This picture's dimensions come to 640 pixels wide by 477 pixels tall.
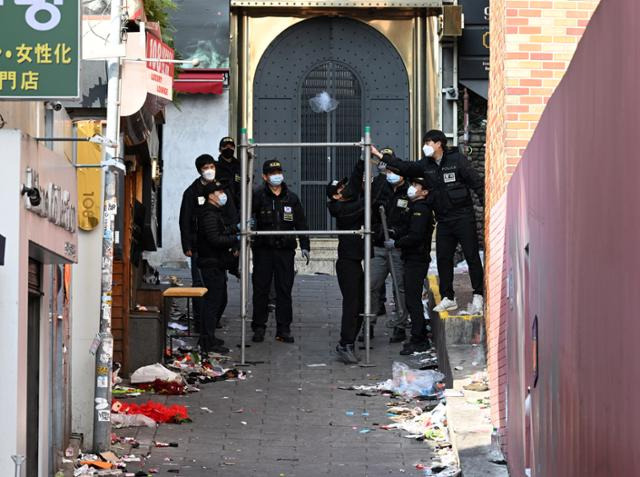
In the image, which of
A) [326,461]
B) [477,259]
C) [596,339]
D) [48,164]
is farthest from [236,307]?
[596,339]

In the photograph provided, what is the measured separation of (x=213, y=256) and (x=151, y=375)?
2.33m

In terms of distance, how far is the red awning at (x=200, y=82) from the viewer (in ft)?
77.2

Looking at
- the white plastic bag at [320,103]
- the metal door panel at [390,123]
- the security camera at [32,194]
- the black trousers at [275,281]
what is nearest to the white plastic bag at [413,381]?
the black trousers at [275,281]

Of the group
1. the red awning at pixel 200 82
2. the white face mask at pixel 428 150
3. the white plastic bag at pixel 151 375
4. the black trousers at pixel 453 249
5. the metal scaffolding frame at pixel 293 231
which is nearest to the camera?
the white plastic bag at pixel 151 375

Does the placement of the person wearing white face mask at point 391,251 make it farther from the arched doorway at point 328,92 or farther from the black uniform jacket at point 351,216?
the arched doorway at point 328,92

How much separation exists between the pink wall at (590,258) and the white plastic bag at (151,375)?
6342 mm

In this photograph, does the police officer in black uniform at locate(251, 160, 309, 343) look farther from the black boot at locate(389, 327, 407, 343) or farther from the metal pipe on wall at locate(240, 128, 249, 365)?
the black boot at locate(389, 327, 407, 343)

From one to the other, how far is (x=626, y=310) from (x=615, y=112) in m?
0.74

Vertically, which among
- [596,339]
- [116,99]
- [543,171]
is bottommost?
[596,339]

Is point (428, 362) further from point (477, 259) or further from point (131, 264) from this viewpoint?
point (131, 264)

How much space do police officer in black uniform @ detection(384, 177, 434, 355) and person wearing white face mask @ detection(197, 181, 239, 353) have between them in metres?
1.99

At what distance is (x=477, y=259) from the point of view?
1569 cm

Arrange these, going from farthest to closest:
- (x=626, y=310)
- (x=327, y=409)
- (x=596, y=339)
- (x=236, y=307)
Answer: (x=236, y=307), (x=327, y=409), (x=596, y=339), (x=626, y=310)

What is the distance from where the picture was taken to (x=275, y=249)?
57.1 ft
